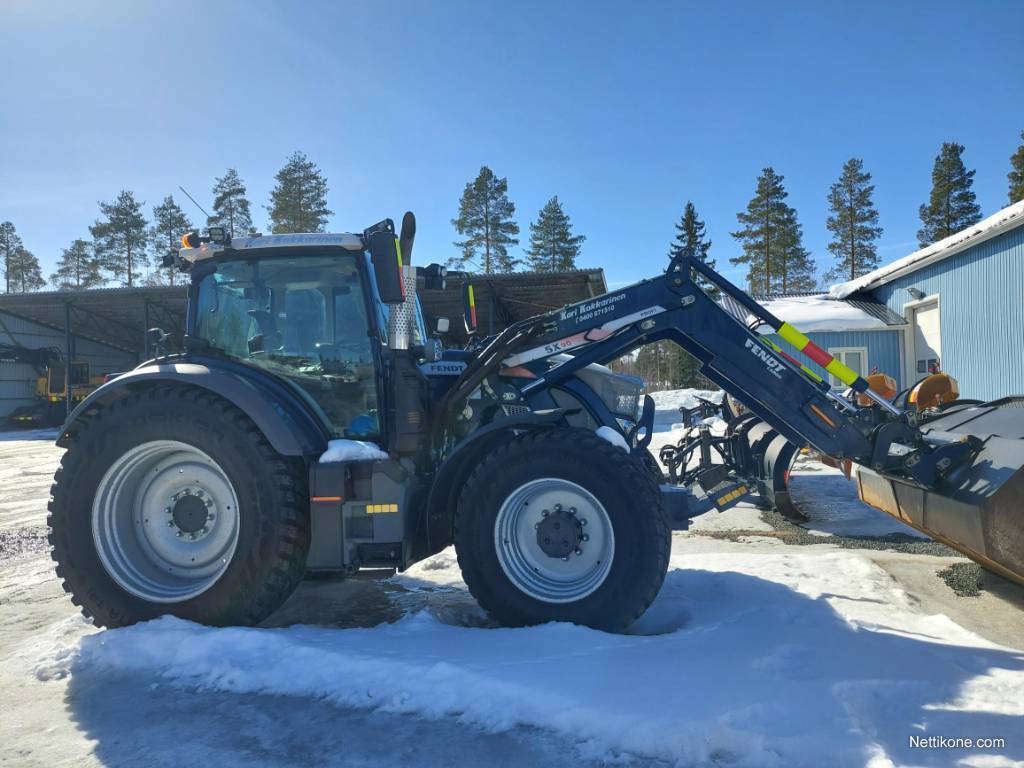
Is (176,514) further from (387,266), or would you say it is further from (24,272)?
(24,272)

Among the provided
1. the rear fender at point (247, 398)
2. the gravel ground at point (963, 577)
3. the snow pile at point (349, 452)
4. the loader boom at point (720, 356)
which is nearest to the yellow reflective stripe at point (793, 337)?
the loader boom at point (720, 356)

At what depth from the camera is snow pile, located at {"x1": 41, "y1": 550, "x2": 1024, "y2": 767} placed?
2516mm

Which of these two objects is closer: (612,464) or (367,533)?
(612,464)

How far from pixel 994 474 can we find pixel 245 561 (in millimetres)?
4147

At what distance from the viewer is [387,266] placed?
3.74 meters

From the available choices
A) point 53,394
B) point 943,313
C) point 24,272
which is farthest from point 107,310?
point 24,272

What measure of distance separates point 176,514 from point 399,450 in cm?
140

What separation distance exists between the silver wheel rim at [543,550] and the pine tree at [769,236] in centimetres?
4024

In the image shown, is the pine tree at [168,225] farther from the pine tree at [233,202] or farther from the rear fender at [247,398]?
the rear fender at [247,398]

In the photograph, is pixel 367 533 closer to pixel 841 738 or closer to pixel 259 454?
pixel 259 454

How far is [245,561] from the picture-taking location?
3.62 meters

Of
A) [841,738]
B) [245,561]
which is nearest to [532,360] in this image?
[245,561]

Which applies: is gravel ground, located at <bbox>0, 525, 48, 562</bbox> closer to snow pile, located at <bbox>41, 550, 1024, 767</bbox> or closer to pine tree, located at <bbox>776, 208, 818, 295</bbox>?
snow pile, located at <bbox>41, 550, 1024, 767</bbox>

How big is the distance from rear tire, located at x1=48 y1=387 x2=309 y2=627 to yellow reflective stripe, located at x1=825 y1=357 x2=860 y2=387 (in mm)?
3388
